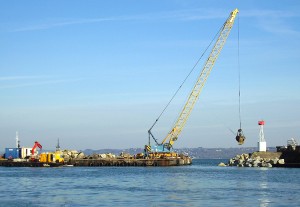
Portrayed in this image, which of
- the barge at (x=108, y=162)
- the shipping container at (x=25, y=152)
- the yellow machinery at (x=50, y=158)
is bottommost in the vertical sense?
the barge at (x=108, y=162)

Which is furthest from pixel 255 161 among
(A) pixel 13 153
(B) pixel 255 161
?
(A) pixel 13 153

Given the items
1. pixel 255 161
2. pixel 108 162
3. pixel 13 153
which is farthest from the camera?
pixel 13 153

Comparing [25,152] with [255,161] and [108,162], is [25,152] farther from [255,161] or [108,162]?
[255,161]

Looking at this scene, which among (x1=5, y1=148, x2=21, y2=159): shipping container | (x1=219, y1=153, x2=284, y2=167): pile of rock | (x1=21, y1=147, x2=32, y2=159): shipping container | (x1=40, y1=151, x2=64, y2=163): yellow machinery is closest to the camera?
(x1=219, y1=153, x2=284, y2=167): pile of rock

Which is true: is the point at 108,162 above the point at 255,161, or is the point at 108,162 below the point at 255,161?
below

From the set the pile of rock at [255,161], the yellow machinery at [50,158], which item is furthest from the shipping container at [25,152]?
the pile of rock at [255,161]

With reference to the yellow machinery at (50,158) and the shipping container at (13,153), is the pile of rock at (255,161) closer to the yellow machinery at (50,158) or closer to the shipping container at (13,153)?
the yellow machinery at (50,158)

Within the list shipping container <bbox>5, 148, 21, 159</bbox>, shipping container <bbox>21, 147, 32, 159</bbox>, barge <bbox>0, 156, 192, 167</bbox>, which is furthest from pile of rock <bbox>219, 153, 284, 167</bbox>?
shipping container <bbox>5, 148, 21, 159</bbox>

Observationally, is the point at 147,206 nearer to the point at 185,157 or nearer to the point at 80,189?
the point at 80,189

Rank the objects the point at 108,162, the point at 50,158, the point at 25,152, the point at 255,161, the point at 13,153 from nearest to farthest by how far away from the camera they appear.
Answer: the point at 255,161 → the point at 50,158 → the point at 108,162 → the point at 25,152 → the point at 13,153

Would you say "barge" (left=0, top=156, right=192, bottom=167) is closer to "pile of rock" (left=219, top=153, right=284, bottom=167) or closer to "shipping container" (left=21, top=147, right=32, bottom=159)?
"shipping container" (left=21, top=147, right=32, bottom=159)

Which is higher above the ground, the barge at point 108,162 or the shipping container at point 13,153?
the shipping container at point 13,153

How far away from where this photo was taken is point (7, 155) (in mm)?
193125

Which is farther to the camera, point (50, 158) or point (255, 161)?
point (50, 158)
